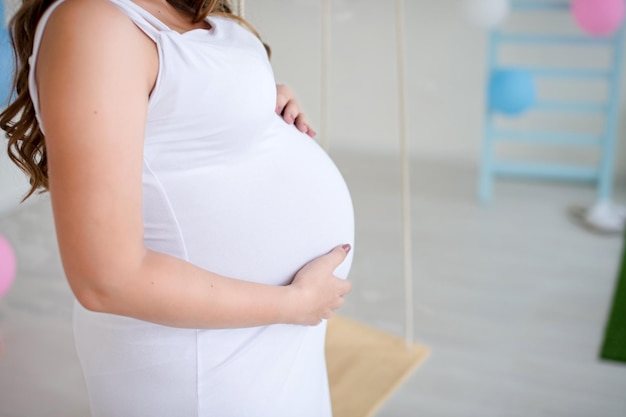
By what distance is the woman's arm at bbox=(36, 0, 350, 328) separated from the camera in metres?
0.62

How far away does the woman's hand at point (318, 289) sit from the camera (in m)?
0.84

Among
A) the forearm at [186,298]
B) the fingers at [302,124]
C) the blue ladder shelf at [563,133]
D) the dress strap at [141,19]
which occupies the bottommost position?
the blue ladder shelf at [563,133]

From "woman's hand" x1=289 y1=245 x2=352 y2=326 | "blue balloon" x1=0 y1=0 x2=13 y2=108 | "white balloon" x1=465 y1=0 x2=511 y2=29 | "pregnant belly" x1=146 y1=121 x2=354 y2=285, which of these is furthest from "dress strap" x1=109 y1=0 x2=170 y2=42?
"white balloon" x1=465 y1=0 x2=511 y2=29

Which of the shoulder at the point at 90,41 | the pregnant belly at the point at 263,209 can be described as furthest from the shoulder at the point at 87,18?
the pregnant belly at the point at 263,209

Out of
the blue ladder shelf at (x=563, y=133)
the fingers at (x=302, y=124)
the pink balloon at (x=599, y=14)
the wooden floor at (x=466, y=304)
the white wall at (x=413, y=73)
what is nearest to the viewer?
the fingers at (x=302, y=124)

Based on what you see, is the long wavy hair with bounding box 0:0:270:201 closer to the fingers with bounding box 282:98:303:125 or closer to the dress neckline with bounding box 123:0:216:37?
the dress neckline with bounding box 123:0:216:37

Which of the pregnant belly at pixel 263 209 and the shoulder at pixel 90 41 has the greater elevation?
the shoulder at pixel 90 41

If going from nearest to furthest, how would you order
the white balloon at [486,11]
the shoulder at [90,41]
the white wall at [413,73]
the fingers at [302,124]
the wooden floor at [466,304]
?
1. the shoulder at [90,41]
2. the fingers at [302,124]
3. the wooden floor at [466,304]
4. the white balloon at [486,11]
5. the white wall at [413,73]

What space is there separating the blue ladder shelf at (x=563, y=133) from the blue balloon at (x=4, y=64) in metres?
2.20

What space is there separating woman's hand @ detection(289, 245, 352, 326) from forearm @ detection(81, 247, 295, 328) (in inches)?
1.2

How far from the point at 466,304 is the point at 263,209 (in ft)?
5.13

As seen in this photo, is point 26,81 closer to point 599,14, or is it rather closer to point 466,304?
point 466,304

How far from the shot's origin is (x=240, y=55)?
0.77m

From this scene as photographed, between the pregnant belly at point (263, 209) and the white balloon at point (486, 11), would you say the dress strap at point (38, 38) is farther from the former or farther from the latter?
the white balloon at point (486, 11)
